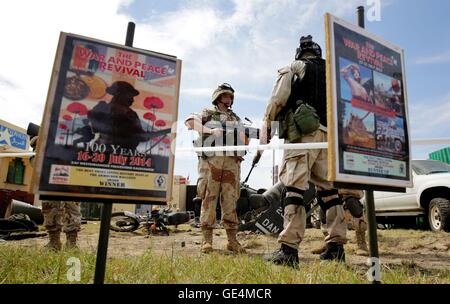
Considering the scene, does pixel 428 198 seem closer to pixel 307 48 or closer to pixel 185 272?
pixel 307 48

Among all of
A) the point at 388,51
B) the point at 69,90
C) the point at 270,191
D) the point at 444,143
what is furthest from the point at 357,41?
the point at 270,191

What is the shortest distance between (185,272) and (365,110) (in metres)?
1.48

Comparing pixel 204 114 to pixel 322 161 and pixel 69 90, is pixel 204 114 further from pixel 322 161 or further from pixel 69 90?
pixel 69 90

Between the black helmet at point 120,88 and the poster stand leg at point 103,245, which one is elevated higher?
the black helmet at point 120,88

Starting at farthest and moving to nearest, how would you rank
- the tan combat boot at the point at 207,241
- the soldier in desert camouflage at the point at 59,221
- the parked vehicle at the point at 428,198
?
the parked vehicle at the point at 428,198 < the soldier in desert camouflage at the point at 59,221 < the tan combat boot at the point at 207,241

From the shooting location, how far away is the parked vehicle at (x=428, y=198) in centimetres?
671

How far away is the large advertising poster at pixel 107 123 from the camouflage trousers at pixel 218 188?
2.12 m

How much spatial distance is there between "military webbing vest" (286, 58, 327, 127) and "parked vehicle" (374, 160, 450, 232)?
473 centimetres

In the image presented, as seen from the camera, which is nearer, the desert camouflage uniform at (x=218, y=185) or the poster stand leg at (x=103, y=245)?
the poster stand leg at (x=103, y=245)

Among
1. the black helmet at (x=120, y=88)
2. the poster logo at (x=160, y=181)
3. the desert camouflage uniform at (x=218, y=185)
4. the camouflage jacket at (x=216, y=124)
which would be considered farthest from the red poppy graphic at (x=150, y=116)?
the camouflage jacket at (x=216, y=124)

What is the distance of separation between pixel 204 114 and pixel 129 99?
2.43 m

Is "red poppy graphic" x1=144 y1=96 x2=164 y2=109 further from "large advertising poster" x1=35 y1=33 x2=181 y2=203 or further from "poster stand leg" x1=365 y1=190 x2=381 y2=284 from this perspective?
"poster stand leg" x1=365 y1=190 x2=381 y2=284

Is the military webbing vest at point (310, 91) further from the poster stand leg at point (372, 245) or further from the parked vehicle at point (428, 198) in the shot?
the parked vehicle at point (428, 198)
